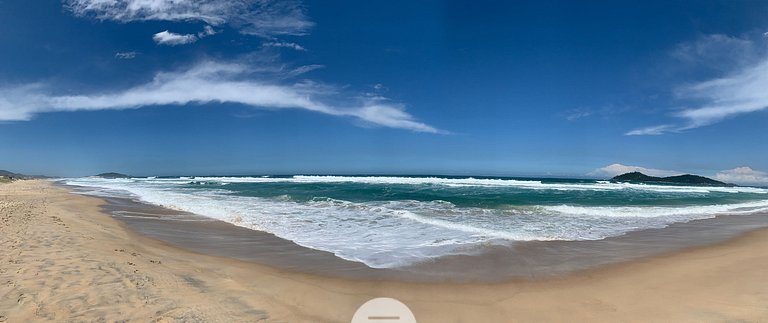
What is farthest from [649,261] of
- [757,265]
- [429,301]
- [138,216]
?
[138,216]

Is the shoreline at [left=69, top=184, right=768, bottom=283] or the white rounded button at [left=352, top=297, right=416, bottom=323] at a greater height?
the shoreline at [left=69, top=184, right=768, bottom=283]

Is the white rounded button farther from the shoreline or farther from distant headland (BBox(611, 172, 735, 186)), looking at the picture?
distant headland (BBox(611, 172, 735, 186))

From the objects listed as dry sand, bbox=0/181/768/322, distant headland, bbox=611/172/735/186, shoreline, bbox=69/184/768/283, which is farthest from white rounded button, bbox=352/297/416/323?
distant headland, bbox=611/172/735/186

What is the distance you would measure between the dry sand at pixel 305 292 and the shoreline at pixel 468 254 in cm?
38

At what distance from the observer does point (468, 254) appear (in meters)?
7.56

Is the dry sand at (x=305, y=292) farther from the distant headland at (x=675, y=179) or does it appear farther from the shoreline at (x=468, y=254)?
the distant headland at (x=675, y=179)

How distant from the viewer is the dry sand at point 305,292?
4371 millimetres

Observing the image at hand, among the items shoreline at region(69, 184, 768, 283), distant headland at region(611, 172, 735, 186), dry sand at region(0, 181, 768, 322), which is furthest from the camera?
distant headland at region(611, 172, 735, 186)

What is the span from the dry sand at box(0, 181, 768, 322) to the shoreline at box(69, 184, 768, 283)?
0.38 meters

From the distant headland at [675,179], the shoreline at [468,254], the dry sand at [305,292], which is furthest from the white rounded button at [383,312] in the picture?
the distant headland at [675,179]

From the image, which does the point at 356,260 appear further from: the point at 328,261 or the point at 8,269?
the point at 8,269

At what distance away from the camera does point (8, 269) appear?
5.45m

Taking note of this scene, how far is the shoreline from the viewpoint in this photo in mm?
6355

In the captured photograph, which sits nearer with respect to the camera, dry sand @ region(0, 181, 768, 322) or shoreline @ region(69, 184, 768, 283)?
dry sand @ region(0, 181, 768, 322)
